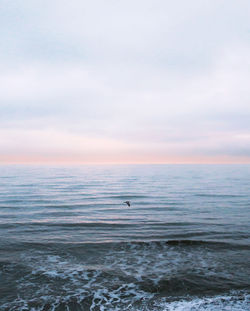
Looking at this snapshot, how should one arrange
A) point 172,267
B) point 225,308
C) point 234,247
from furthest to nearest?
1. point 234,247
2. point 172,267
3. point 225,308

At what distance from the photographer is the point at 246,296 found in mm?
11016

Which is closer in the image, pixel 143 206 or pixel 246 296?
pixel 246 296

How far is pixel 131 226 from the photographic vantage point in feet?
80.0

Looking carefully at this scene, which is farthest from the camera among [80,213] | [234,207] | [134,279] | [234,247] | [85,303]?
[234,207]

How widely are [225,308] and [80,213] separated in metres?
23.1


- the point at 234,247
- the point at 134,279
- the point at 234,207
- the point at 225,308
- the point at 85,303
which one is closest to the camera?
the point at 225,308

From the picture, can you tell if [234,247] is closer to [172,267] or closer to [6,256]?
[172,267]

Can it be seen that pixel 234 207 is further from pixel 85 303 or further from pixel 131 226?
pixel 85 303

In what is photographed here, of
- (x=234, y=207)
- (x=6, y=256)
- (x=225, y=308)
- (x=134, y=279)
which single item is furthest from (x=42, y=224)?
(x=234, y=207)

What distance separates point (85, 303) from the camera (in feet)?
35.5

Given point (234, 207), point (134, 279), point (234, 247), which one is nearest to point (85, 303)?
point (134, 279)

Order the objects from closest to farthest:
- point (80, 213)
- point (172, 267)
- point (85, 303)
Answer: point (85, 303)
point (172, 267)
point (80, 213)

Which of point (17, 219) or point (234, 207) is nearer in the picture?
point (17, 219)

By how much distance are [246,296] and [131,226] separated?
1435cm
